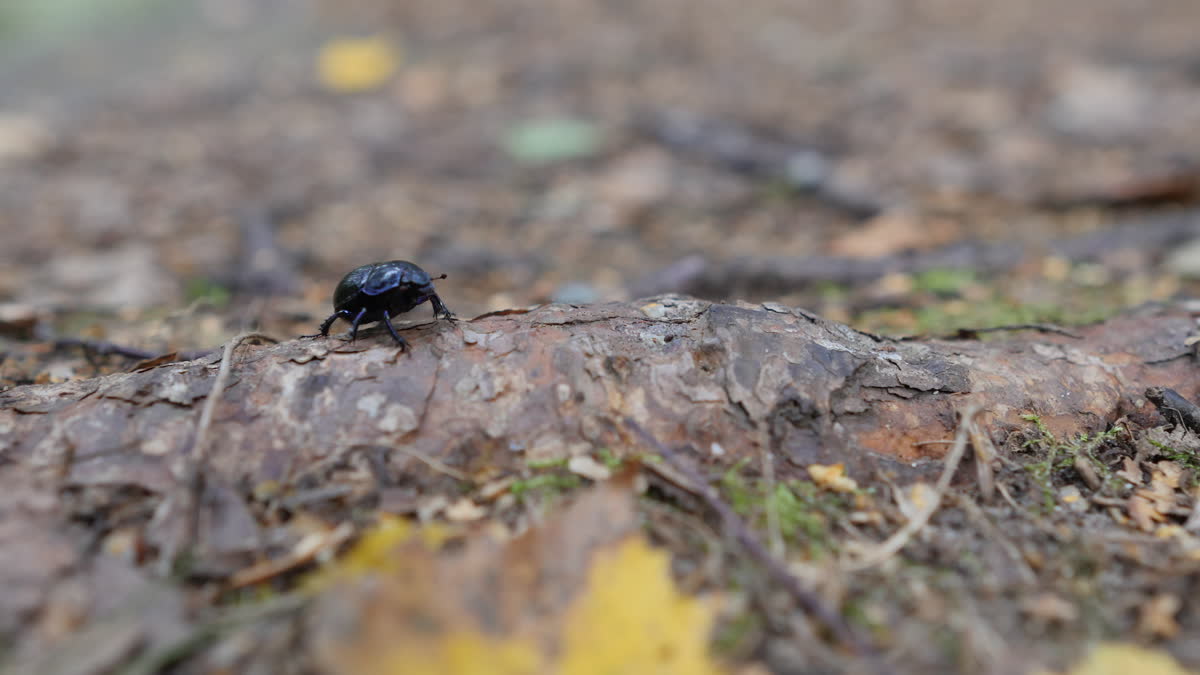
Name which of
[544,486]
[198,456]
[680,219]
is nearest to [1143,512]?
[544,486]

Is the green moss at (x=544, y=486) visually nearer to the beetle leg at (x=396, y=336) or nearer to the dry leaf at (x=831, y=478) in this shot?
the beetle leg at (x=396, y=336)

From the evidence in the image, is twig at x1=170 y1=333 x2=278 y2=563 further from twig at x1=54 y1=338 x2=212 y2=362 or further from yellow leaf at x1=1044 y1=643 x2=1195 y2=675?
yellow leaf at x1=1044 y1=643 x2=1195 y2=675

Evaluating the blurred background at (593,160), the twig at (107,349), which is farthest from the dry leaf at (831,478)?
the twig at (107,349)

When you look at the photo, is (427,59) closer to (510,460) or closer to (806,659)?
(510,460)

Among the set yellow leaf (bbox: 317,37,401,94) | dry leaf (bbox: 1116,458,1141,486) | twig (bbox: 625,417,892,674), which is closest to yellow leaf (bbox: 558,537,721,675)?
twig (bbox: 625,417,892,674)

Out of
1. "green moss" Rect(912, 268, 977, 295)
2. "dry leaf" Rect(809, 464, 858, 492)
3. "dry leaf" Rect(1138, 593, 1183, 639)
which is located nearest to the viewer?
"dry leaf" Rect(1138, 593, 1183, 639)
